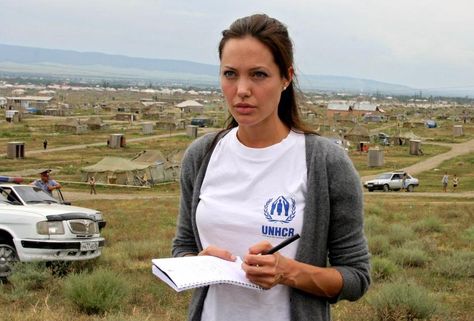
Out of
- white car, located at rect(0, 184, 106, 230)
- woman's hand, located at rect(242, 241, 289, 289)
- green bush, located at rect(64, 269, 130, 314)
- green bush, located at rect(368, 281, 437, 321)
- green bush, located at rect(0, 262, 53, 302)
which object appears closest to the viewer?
woman's hand, located at rect(242, 241, 289, 289)

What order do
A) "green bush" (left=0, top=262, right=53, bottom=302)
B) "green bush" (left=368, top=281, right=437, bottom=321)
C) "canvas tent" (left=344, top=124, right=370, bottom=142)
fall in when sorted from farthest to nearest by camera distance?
"canvas tent" (left=344, top=124, right=370, bottom=142), "green bush" (left=0, top=262, right=53, bottom=302), "green bush" (left=368, top=281, right=437, bottom=321)

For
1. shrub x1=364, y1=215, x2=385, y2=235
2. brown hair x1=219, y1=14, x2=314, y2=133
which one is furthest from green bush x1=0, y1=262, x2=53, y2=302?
shrub x1=364, y1=215, x2=385, y2=235

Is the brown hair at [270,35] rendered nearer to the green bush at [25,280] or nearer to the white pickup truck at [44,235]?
the green bush at [25,280]

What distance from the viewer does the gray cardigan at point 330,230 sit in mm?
2535

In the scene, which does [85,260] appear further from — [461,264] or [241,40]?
[241,40]

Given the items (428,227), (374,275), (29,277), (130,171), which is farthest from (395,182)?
(29,277)

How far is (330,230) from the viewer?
2.60 m

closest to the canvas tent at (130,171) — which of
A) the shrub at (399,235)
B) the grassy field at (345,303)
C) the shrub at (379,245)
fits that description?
the grassy field at (345,303)

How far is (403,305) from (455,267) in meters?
Answer: 3.29

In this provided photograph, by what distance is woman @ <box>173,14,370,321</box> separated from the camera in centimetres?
253

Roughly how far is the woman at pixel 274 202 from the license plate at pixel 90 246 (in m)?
7.68

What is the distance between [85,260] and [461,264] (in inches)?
221

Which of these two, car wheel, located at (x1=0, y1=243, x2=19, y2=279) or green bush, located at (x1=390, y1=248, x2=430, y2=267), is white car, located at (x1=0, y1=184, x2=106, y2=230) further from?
green bush, located at (x1=390, y1=248, x2=430, y2=267)

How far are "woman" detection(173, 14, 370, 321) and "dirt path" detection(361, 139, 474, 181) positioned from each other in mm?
40565
